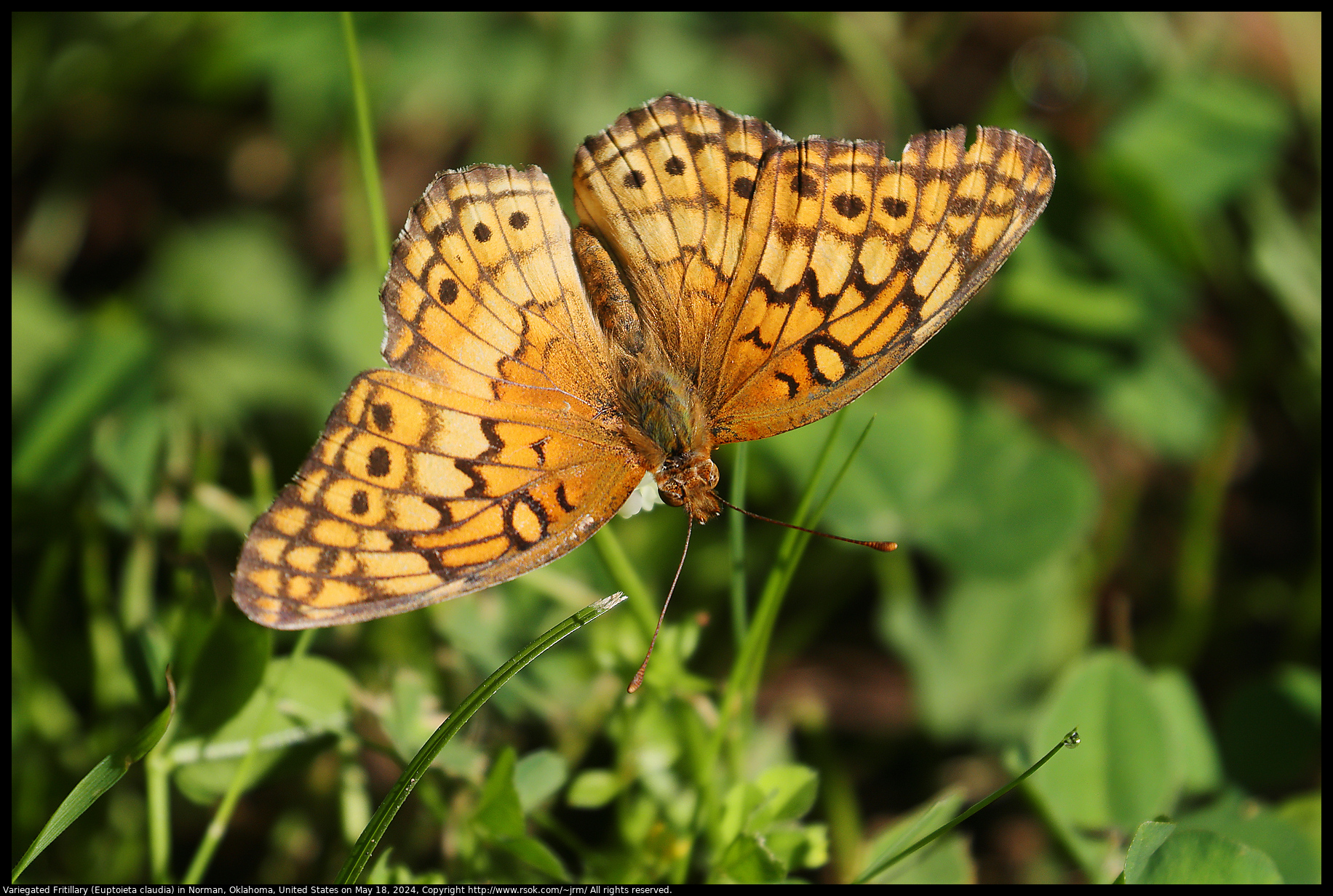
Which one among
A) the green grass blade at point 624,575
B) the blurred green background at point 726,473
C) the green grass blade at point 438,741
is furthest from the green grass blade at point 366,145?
the green grass blade at point 438,741

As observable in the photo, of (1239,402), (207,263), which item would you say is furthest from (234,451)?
(1239,402)

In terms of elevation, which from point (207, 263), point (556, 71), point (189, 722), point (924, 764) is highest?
point (556, 71)

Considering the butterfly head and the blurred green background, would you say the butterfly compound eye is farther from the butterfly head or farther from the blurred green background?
the blurred green background

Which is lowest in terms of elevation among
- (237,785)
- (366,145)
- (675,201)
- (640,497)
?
(237,785)

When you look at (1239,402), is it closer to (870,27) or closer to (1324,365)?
(1324,365)

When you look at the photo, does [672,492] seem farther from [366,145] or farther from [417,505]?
[366,145]

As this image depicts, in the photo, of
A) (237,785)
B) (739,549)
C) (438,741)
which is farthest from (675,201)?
(237,785)

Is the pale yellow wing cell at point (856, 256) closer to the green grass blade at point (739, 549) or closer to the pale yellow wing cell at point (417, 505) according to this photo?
the green grass blade at point (739, 549)
